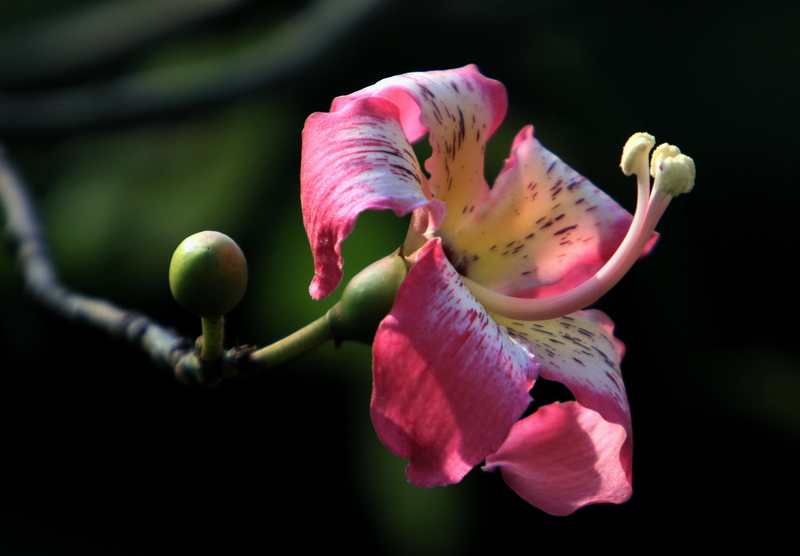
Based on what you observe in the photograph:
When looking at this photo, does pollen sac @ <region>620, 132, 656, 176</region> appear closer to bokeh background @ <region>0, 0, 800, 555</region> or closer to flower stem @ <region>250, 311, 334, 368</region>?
flower stem @ <region>250, 311, 334, 368</region>

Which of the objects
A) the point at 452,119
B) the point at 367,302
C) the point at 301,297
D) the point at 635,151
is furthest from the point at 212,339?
the point at 301,297

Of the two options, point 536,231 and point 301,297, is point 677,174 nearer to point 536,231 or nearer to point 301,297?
point 536,231

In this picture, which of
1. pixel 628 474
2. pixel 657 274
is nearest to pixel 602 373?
pixel 628 474

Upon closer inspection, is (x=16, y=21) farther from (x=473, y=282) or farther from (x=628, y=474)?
(x=628, y=474)

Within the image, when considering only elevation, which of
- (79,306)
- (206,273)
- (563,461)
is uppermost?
(206,273)

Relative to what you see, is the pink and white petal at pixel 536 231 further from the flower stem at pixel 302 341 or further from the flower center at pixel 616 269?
the flower stem at pixel 302 341

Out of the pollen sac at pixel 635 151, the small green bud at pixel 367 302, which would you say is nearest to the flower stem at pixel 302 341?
the small green bud at pixel 367 302
